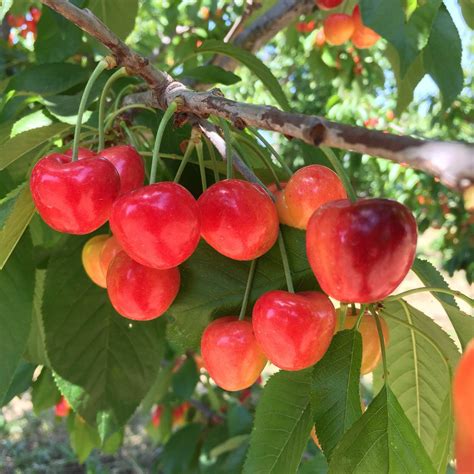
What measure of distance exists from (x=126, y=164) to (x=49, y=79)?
2.26 feet

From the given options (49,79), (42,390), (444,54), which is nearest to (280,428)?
(444,54)

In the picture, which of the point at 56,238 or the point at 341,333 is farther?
the point at 56,238

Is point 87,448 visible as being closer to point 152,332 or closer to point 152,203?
point 152,332

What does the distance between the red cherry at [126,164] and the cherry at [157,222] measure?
110 millimetres

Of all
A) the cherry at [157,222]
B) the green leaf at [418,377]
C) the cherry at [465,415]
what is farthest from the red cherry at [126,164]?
the cherry at [465,415]

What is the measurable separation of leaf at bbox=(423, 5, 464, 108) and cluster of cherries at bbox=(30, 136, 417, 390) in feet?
1.82

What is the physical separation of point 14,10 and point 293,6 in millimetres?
1063

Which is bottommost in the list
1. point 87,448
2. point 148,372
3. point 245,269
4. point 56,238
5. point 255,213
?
point 87,448

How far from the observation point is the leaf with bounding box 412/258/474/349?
837 mm

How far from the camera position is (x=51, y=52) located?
146cm

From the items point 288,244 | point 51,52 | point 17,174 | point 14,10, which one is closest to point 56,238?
point 17,174

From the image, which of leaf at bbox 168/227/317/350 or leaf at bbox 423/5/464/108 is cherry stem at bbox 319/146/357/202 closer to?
leaf at bbox 168/227/317/350

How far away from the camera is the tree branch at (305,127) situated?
26 centimetres

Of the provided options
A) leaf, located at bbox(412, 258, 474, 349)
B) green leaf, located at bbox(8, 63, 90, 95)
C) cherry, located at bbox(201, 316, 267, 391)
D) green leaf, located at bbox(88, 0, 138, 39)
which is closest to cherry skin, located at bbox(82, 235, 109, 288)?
cherry, located at bbox(201, 316, 267, 391)
